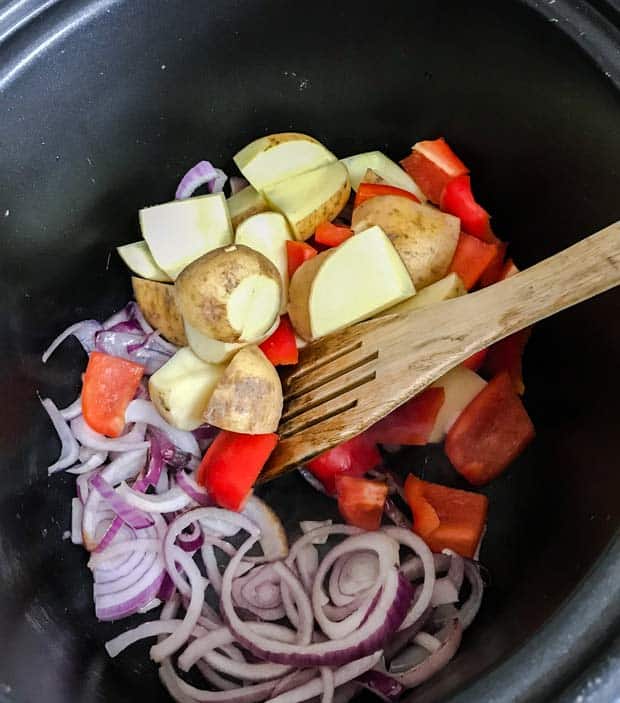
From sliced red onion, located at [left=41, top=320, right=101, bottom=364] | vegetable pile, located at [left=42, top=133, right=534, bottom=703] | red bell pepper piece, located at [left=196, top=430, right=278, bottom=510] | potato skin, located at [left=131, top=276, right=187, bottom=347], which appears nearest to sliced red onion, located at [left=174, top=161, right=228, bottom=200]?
vegetable pile, located at [left=42, top=133, right=534, bottom=703]

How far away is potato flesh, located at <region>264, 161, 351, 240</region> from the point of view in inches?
66.7

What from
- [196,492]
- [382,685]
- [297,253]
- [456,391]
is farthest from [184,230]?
[382,685]

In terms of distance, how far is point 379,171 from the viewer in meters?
1.81

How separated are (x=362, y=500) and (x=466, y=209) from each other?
2.43 ft

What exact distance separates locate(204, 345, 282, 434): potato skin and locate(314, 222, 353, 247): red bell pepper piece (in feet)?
1.14

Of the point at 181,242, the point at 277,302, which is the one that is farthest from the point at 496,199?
the point at 181,242

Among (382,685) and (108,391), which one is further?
(108,391)

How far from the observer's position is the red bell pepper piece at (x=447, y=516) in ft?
5.24

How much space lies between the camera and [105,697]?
1.40m

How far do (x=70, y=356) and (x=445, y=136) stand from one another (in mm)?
1080

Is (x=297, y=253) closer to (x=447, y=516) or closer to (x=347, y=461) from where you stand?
(x=347, y=461)

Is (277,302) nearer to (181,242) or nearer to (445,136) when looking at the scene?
(181,242)

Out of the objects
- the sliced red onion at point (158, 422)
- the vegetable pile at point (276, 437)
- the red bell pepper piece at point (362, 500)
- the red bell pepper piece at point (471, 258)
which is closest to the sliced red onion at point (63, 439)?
the vegetable pile at point (276, 437)

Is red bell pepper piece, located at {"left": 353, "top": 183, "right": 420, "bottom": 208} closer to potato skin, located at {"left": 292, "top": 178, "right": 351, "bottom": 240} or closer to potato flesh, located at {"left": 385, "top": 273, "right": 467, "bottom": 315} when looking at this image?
potato skin, located at {"left": 292, "top": 178, "right": 351, "bottom": 240}
